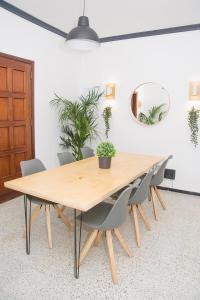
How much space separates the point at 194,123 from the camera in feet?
13.1

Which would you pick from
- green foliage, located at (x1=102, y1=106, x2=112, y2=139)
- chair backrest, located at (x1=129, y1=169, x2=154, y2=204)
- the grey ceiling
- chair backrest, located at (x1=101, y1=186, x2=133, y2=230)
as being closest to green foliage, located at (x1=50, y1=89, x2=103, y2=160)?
green foliage, located at (x1=102, y1=106, x2=112, y2=139)

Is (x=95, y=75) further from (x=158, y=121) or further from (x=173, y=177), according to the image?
(x=173, y=177)

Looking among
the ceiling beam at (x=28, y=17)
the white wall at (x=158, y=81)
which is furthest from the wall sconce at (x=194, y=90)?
the ceiling beam at (x=28, y=17)

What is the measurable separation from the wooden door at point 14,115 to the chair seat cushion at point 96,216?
76.2 inches

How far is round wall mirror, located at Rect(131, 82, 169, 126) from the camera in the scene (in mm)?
4312

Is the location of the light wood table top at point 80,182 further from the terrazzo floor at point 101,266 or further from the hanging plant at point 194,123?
the hanging plant at point 194,123

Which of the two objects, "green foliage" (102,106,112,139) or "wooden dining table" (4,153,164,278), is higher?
"green foliage" (102,106,112,139)

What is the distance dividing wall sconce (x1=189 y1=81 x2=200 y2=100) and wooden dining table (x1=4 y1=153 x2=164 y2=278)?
1.73 m

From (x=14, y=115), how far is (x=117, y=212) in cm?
254

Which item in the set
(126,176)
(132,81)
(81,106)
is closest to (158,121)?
(132,81)

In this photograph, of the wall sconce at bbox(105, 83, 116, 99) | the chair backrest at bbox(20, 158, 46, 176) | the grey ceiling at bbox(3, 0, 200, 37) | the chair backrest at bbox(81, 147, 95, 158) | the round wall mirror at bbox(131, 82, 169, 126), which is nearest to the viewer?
the chair backrest at bbox(20, 158, 46, 176)

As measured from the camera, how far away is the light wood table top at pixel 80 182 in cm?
183

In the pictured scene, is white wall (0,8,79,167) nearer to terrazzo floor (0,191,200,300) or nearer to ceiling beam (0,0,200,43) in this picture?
ceiling beam (0,0,200,43)

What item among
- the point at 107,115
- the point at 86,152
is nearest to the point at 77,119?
the point at 107,115
